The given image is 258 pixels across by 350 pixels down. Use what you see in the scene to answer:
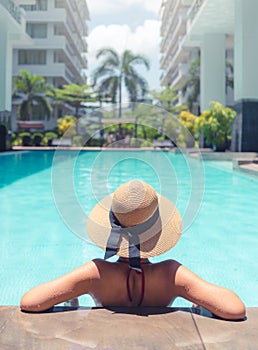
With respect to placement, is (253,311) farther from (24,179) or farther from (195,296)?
(24,179)

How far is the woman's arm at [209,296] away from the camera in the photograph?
1.78m

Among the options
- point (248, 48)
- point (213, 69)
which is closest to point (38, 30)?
point (213, 69)

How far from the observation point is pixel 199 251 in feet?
16.1

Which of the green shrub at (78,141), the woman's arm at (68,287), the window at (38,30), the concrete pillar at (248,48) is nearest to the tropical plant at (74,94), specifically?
the window at (38,30)

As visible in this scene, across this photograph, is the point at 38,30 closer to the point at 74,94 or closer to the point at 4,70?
the point at 74,94

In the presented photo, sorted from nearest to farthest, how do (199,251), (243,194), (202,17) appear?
(199,251) → (243,194) → (202,17)

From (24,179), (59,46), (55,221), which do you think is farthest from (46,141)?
(55,221)

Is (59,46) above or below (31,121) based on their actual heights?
above

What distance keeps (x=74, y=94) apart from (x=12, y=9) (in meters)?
16.2

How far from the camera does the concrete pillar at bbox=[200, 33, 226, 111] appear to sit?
88.8ft

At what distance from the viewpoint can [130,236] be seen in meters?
1.72

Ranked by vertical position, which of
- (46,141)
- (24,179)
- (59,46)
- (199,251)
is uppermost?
(59,46)

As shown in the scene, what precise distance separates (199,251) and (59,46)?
37.6 meters

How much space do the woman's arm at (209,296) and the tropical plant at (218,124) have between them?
20029mm
